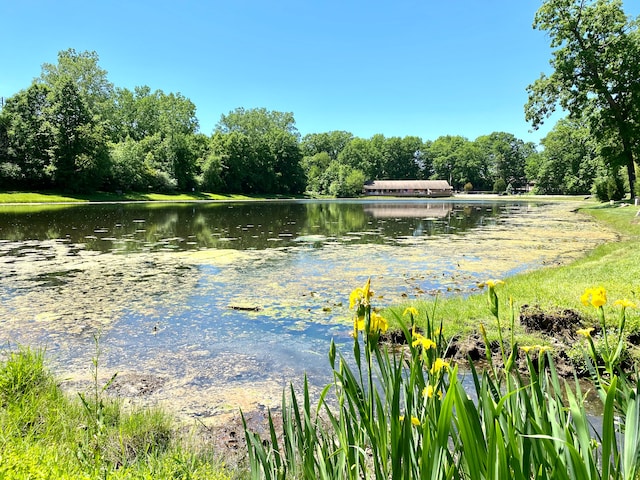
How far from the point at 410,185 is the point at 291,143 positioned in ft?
100

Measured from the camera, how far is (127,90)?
78500mm

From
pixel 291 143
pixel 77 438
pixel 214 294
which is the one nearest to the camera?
pixel 77 438

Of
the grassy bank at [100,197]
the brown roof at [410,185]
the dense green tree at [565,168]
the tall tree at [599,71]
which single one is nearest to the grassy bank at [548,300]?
the tall tree at [599,71]

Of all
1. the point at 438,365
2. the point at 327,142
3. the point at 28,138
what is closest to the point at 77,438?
the point at 438,365

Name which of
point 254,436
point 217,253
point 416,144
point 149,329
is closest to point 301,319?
point 149,329

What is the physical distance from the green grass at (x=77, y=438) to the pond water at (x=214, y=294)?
26.0 inches

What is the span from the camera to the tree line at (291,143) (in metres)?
28.9

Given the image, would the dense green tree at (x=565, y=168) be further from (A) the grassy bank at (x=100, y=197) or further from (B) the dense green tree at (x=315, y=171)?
(A) the grassy bank at (x=100, y=197)

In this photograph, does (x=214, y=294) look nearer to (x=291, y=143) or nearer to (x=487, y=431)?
(x=487, y=431)

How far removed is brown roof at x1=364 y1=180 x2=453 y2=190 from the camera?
98.9 meters

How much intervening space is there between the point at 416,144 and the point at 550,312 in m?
120

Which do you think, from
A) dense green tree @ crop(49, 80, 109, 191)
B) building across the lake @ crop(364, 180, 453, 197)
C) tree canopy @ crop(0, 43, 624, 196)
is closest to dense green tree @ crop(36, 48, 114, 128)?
tree canopy @ crop(0, 43, 624, 196)

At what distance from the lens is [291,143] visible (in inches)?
3469

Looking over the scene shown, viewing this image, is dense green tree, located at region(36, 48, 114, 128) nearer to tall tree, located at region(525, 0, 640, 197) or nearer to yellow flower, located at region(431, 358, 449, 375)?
tall tree, located at region(525, 0, 640, 197)
